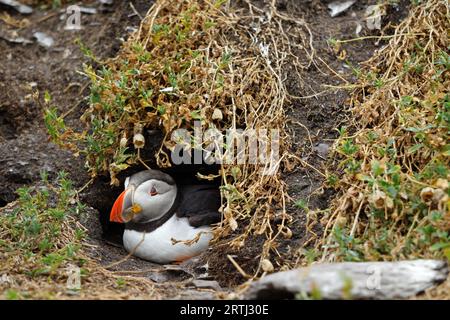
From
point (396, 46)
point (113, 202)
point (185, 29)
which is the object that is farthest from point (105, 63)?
point (396, 46)

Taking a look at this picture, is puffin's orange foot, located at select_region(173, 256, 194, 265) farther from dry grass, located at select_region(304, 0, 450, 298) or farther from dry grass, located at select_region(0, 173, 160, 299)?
dry grass, located at select_region(304, 0, 450, 298)

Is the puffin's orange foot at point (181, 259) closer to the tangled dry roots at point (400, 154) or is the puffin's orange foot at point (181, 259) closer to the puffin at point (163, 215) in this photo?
the puffin at point (163, 215)

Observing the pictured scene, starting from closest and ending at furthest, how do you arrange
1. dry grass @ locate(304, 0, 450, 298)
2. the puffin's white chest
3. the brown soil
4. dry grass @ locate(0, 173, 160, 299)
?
1. dry grass @ locate(304, 0, 450, 298)
2. dry grass @ locate(0, 173, 160, 299)
3. the brown soil
4. the puffin's white chest

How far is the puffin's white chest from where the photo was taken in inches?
200

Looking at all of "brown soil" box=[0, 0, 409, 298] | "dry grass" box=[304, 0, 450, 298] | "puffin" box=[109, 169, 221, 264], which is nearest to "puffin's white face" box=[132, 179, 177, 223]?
"puffin" box=[109, 169, 221, 264]

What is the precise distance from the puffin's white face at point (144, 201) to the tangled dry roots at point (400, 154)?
49.1 inches

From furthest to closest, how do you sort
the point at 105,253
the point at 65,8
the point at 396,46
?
the point at 65,8, the point at 396,46, the point at 105,253

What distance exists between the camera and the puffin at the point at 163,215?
5.12 metres

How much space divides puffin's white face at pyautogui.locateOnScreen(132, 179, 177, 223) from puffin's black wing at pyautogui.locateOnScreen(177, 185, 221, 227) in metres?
0.10

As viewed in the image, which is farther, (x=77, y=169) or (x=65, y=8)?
(x=65, y=8)

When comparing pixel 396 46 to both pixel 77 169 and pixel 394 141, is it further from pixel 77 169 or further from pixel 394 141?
pixel 77 169

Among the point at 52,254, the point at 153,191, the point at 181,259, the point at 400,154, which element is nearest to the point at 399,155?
the point at 400,154

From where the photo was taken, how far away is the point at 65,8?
257 inches
